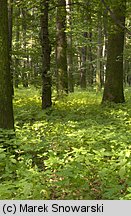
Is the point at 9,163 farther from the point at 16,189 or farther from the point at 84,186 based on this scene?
the point at 84,186

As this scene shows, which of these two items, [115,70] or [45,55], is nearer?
[45,55]

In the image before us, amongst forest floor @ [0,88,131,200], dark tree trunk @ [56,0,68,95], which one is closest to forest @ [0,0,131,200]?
forest floor @ [0,88,131,200]

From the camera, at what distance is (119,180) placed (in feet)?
18.4

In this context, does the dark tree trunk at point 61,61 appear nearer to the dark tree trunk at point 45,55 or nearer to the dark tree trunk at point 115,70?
the dark tree trunk at point 115,70

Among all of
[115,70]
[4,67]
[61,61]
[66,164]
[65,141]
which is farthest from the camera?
[61,61]

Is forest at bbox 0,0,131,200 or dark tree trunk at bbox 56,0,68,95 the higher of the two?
dark tree trunk at bbox 56,0,68,95

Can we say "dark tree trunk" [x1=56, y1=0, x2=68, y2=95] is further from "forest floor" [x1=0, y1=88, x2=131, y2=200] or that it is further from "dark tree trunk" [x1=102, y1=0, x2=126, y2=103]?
"forest floor" [x1=0, y1=88, x2=131, y2=200]

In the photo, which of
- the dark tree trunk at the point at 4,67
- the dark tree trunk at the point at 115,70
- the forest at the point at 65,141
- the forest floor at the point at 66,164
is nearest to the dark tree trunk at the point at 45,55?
the forest at the point at 65,141

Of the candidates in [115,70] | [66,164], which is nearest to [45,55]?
[115,70]

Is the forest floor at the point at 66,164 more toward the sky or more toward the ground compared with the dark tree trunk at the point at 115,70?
more toward the ground

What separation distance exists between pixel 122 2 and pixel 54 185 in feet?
30.3

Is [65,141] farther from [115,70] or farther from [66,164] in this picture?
[115,70]

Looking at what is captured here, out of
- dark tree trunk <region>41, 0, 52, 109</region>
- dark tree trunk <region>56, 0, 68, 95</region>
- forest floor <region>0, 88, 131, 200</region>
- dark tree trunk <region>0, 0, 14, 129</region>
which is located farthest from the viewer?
dark tree trunk <region>56, 0, 68, 95</region>

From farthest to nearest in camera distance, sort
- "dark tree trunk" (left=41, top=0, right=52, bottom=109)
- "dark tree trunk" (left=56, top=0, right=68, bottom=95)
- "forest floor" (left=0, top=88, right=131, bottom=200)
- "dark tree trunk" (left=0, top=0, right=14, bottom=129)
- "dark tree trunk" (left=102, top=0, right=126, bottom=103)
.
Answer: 1. "dark tree trunk" (left=56, top=0, right=68, bottom=95)
2. "dark tree trunk" (left=102, top=0, right=126, bottom=103)
3. "dark tree trunk" (left=41, top=0, right=52, bottom=109)
4. "dark tree trunk" (left=0, top=0, right=14, bottom=129)
5. "forest floor" (left=0, top=88, right=131, bottom=200)
